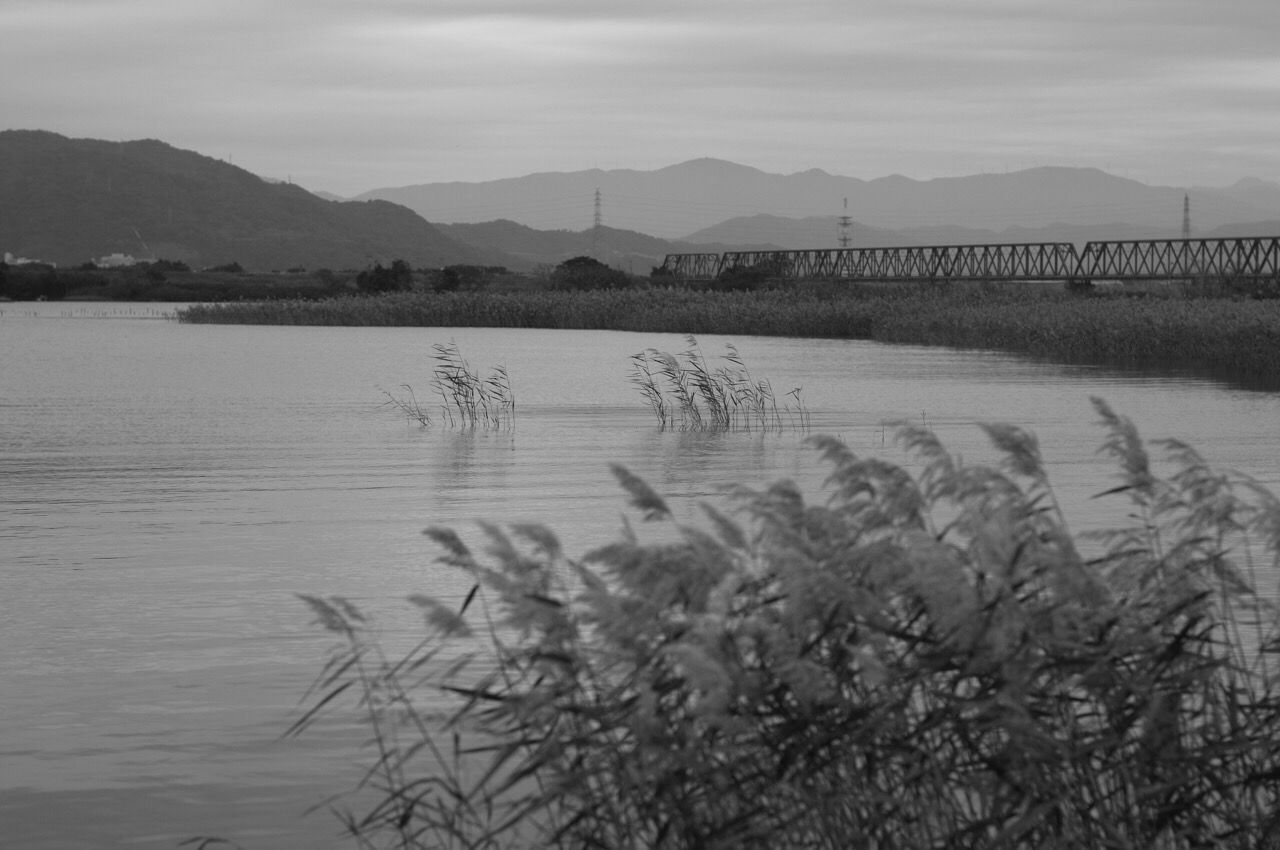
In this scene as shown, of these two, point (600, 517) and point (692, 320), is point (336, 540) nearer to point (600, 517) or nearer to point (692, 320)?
point (600, 517)

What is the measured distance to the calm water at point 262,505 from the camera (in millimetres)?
8617

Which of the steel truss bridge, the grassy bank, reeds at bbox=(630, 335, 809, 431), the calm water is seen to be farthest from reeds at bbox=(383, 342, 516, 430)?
the steel truss bridge

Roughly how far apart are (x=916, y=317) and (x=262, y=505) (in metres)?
47.8

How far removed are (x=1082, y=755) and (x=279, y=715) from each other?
16.8ft

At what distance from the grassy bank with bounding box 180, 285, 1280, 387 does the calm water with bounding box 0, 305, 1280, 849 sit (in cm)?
372

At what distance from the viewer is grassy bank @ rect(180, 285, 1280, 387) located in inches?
1842

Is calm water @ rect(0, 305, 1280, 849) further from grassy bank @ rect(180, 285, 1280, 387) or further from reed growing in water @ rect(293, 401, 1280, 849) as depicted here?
grassy bank @ rect(180, 285, 1280, 387)

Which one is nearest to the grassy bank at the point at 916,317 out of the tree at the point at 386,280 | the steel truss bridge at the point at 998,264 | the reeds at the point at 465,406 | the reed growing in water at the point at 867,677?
the steel truss bridge at the point at 998,264

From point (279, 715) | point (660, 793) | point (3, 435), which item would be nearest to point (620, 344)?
point (3, 435)

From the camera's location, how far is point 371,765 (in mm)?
8586

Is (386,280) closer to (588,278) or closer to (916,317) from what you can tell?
(588,278)

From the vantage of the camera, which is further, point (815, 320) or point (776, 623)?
point (815, 320)

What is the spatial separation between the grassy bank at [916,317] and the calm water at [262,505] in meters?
3.72

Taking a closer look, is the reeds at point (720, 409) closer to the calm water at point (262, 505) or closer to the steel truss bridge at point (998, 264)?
the calm water at point (262, 505)
